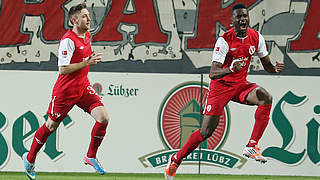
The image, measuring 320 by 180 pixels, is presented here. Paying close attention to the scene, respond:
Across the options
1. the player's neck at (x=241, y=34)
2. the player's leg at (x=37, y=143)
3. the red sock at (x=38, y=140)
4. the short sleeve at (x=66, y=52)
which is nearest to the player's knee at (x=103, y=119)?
the player's leg at (x=37, y=143)

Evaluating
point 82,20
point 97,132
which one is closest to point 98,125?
point 97,132

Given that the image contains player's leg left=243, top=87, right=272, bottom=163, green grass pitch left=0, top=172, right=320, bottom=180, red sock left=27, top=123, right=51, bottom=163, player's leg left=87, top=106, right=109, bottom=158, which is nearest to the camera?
player's leg left=243, top=87, right=272, bottom=163

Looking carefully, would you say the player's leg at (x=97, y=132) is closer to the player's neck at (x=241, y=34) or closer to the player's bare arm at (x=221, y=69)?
the player's bare arm at (x=221, y=69)

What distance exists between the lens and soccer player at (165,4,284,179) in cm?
746

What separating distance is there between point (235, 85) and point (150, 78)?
2.28m

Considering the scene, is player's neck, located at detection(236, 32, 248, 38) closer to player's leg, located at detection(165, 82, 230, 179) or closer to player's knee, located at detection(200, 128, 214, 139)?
player's leg, located at detection(165, 82, 230, 179)

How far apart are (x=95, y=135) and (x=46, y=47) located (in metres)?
2.25

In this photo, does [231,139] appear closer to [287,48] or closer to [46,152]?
[287,48]

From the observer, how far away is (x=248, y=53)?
24.9 feet

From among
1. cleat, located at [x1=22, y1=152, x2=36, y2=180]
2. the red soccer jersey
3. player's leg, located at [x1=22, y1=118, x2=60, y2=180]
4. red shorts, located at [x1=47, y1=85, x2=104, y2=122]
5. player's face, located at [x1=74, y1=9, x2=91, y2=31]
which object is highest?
player's face, located at [x1=74, y1=9, x2=91, y2=31]

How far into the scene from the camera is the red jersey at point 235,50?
7508mm

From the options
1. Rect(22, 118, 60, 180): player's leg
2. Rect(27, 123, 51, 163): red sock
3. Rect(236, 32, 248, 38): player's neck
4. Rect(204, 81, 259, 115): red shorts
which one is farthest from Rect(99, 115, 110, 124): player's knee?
Rect(236, 32, 248, 38): player's neck

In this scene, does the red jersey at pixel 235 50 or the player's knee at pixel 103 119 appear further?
the player's knee at pixel 103 119

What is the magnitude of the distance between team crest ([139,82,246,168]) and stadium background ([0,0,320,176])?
0.8 inches
